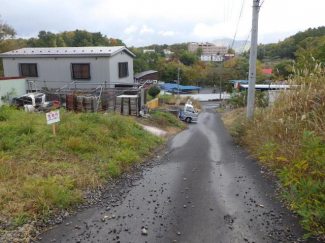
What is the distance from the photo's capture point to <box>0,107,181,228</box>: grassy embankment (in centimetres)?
525

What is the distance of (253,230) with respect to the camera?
4516mm

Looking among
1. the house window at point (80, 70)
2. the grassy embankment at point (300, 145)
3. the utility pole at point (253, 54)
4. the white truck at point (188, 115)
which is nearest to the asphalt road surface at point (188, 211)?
the grassy embankment at point (300, 145)

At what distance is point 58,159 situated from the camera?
294 inches

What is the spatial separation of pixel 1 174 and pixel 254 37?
34.6 ft

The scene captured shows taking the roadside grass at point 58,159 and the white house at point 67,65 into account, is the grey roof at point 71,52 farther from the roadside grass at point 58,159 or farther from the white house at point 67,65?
the roadside grass at point 58,159

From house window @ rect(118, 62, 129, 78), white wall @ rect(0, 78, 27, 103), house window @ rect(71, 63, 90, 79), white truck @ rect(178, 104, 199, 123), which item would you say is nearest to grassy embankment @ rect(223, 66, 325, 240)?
white wall @ rect(0, 78, 27, 103)

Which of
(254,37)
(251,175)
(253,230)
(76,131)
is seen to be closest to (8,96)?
(76,131)

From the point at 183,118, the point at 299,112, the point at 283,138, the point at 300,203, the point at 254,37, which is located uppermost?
the point at 254,37

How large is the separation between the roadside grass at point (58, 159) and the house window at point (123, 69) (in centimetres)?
1154

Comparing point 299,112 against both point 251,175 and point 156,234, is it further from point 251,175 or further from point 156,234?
point 156,234

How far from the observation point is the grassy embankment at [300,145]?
14.5ft

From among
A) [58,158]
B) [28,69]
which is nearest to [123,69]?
[28,69]

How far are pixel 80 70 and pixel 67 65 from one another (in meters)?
1.08

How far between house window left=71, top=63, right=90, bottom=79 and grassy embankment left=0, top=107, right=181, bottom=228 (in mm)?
10189
